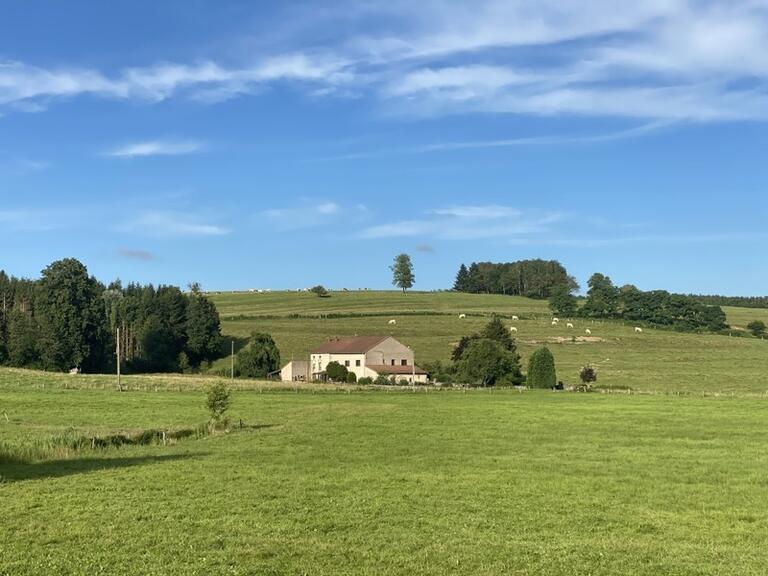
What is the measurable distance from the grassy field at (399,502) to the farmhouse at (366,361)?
195 ft

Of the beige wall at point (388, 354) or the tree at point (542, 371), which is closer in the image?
the tree at point (542, 371)

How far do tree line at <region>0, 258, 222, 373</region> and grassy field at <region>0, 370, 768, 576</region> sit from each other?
70.5 metres

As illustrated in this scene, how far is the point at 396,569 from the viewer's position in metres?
11.8

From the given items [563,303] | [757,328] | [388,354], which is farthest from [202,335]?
[757,328]

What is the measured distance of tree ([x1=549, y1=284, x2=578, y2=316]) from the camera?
16062cm

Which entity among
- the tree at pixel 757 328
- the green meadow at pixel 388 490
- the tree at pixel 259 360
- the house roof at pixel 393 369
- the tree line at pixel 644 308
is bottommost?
the green meadow at pixel 388 490

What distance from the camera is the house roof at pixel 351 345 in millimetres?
101750

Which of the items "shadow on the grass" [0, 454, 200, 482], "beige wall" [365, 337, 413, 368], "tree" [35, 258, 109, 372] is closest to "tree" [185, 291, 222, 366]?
"tree" [35, 258, 109, 372]

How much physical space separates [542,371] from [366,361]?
85.9 feet

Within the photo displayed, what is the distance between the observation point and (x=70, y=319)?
104312mm

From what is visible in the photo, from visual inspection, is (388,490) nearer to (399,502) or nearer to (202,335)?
(399,502)

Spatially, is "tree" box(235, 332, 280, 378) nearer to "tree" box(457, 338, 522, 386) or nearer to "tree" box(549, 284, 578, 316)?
"tree" box(457, 338, 522, 386)

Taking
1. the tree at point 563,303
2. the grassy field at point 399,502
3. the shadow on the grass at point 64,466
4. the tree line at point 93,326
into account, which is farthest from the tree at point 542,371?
the tree at point 563,303

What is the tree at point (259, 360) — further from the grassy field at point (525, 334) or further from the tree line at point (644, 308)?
the tree line at point (644, 308)
